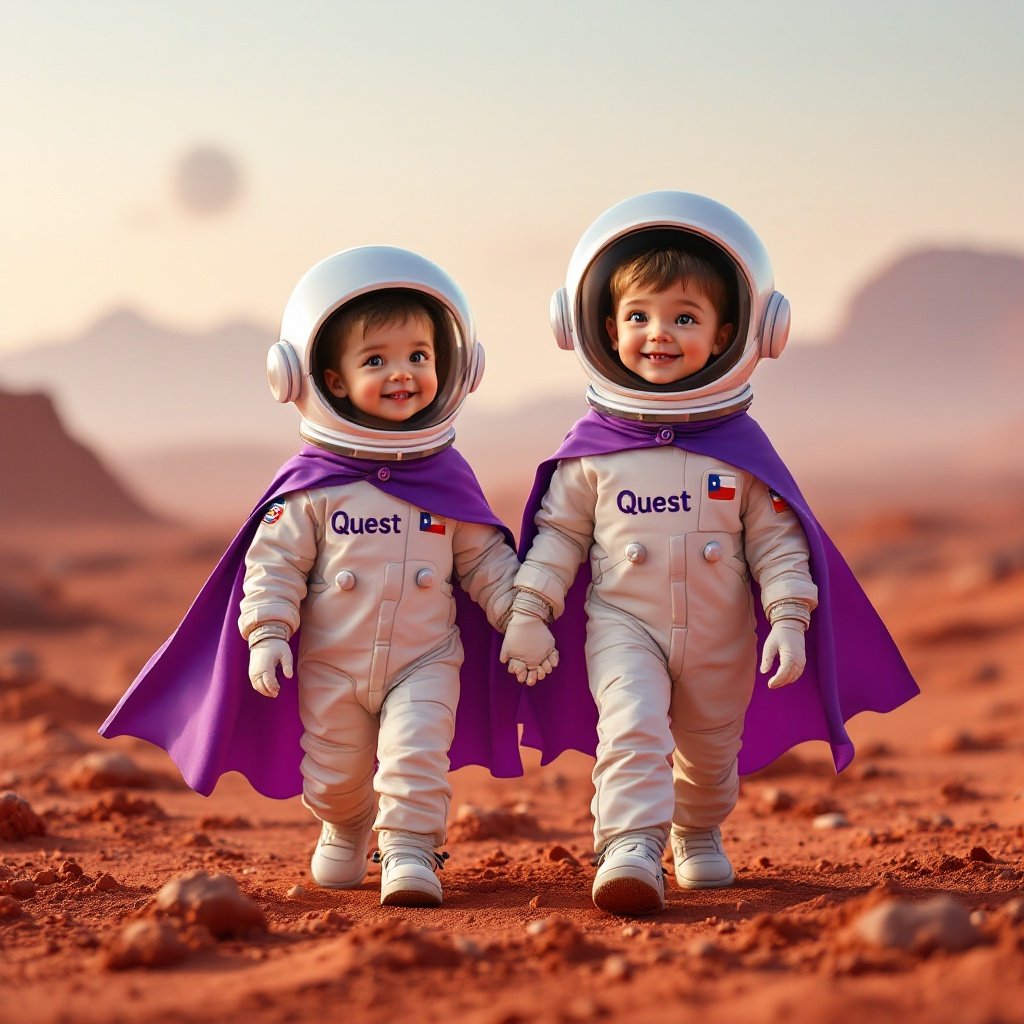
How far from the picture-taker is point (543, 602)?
497 cm

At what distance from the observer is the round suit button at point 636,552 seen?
4.86m

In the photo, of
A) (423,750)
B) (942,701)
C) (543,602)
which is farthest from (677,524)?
(942,701)

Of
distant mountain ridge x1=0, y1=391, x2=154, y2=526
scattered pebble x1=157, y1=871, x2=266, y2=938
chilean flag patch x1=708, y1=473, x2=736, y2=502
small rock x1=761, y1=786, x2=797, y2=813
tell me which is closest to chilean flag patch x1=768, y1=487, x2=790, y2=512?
chilean flag patch x1=708, y1=473, x2=736, y2=502

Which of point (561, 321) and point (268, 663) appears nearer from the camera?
point (268, 663)

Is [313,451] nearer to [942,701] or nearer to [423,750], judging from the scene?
[423,750]

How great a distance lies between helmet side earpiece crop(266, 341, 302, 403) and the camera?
16.4 ft

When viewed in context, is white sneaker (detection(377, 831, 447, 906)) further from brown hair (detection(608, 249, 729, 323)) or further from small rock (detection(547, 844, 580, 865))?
brown hair (detection(608, 249, 729, 323))

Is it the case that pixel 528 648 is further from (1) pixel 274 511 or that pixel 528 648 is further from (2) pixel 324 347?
(2) pixel 324 347

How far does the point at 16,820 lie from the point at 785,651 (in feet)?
11.4

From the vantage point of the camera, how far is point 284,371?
4.98m

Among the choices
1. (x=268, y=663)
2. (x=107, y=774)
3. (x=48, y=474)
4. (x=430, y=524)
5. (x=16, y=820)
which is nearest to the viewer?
(x=268, y=663)

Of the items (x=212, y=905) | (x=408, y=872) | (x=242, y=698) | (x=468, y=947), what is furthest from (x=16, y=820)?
(x=468, y=947)

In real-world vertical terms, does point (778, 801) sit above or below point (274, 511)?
below

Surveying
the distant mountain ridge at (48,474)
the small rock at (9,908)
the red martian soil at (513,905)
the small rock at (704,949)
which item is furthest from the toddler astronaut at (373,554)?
the distant mountain ridge at (48,474)
